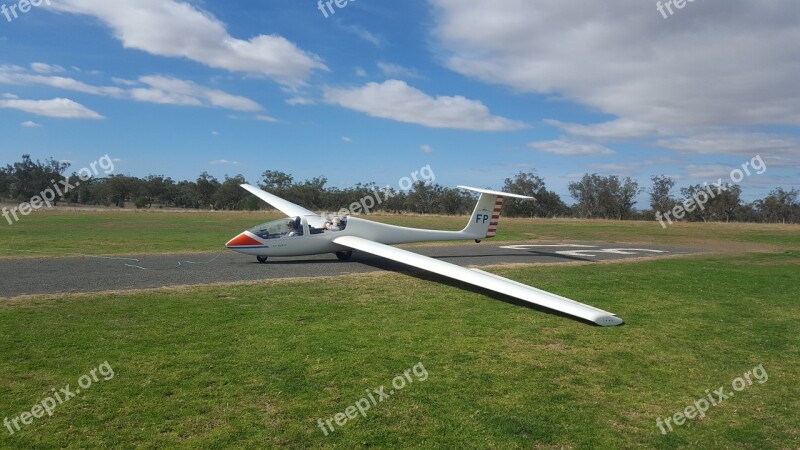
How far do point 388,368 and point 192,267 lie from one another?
34.4ft

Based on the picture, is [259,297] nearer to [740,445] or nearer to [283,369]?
[283,369]

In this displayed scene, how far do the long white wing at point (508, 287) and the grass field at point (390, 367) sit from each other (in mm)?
383

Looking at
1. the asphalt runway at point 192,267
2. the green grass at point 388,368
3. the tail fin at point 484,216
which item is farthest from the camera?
the tail fin at point 484,216

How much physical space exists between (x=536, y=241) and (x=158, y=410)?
24.9 meters

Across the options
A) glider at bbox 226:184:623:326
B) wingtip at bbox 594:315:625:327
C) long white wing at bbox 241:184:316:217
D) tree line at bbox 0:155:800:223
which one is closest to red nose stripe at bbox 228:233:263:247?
glider at bbox 226:184:623:326

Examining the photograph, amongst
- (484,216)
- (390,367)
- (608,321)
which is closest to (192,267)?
(390,367)

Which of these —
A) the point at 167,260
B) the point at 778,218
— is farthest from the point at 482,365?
the point at 778,218

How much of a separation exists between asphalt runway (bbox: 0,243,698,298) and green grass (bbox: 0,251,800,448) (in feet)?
5.37

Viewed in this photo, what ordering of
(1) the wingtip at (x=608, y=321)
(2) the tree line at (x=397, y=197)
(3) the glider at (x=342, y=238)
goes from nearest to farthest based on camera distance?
(1) the wingtip at (x=608, y=321) < (3) the glider at (x=342, y=238) < (2) the tree line at (x=397, y=197)

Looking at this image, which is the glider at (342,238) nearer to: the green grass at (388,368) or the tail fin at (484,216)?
the tail fin at (484,216)

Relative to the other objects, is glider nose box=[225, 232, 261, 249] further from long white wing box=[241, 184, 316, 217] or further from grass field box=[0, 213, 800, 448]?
long white wing box=[241, 184, 316, 217]

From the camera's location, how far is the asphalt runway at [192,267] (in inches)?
472

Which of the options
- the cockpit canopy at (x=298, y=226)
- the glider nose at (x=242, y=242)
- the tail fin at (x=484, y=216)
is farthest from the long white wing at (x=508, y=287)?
the tail fin at (x=484, y=216)

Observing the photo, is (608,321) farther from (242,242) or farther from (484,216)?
(484,216)
